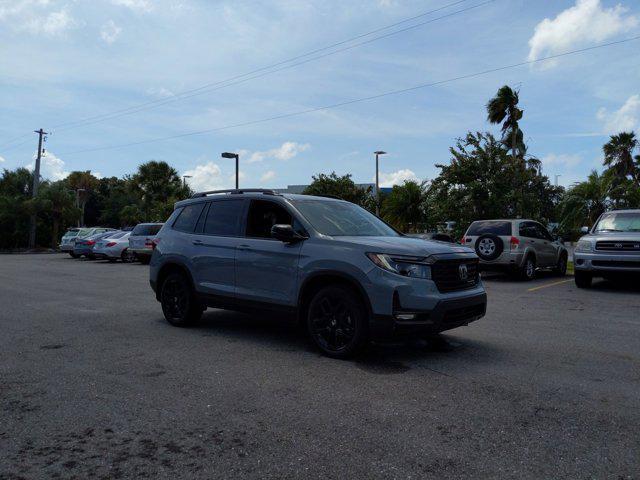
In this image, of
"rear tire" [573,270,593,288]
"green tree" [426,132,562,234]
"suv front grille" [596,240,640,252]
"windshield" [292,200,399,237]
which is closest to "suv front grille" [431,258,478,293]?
"windshield" [292,200,399,237]

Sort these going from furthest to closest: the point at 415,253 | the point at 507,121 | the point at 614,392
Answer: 1. the point at 507,121
2. the point at 415,253
3. the point at 614,392

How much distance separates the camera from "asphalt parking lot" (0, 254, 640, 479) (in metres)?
3.32

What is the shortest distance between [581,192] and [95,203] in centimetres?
7291

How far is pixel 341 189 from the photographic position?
37.7m

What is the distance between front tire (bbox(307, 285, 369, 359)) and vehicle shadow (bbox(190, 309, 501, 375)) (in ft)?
0.58

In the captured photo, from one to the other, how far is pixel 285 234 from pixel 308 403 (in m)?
2.13

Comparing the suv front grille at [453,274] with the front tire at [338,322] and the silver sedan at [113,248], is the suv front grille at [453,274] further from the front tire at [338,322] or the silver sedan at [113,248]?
the silver sedan at [113,248]

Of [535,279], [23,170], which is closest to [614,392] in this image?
[535,279]

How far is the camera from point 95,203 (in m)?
82.3

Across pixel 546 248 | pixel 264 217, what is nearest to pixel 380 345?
pixel 264 217

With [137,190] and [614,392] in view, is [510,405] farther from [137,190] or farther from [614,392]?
[137,190]

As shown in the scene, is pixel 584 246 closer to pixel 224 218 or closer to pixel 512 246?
pixel 512 246

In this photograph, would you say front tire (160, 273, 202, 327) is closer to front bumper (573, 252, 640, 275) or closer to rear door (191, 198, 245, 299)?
rear door (191, 198, 245, 299)

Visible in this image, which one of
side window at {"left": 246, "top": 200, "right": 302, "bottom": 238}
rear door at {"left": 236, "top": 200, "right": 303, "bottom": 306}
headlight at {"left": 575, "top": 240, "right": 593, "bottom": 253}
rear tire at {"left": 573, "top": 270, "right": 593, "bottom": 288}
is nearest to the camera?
rear door at {"left": 236, "top": 200, "right": 303, "bottom": 306}
